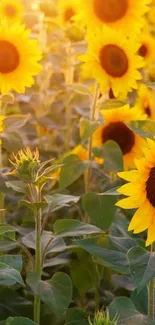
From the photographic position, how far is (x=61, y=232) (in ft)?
5.75

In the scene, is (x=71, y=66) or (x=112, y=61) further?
(x=71, y=66)

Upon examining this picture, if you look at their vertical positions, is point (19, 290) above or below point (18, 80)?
below

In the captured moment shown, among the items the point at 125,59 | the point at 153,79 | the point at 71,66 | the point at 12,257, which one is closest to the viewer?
the point at 12,257

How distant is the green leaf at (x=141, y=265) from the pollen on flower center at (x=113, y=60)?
34.5 inches

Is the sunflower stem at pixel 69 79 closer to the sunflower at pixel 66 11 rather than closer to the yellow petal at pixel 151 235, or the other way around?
the sunflower at pixel 66 11

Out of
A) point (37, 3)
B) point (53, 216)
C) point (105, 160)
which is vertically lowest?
point (53, 216)

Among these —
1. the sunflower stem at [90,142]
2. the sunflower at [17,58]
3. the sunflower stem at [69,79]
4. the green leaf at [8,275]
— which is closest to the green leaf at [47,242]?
the green leaf at [8,275]

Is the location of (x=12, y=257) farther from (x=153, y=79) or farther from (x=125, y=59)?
(x=153, y=79)

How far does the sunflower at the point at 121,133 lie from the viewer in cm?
249

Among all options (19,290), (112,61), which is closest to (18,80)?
(112,61)

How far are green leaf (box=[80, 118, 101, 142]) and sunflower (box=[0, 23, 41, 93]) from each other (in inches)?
9.0

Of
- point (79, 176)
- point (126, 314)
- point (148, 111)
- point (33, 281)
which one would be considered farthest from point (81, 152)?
point (126, 314)

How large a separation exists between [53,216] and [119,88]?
463 mm

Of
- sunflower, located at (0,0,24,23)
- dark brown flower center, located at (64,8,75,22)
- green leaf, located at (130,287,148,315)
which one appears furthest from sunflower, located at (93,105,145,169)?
sunflower, located at (0,0,24,23)
